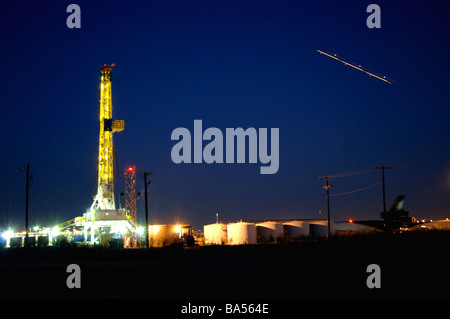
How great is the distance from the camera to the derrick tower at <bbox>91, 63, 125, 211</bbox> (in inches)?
2450

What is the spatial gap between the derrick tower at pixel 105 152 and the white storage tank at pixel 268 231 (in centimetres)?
1916

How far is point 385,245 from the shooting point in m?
36.4

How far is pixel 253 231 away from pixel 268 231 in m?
2.59

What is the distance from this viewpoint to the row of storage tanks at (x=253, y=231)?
5672 cm

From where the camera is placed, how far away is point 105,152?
206 ft

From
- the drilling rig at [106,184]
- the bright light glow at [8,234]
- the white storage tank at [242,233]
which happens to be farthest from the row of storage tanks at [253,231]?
the bright light glow at [8,234]

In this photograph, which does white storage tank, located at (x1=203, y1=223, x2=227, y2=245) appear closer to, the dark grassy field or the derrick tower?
the derrick tower

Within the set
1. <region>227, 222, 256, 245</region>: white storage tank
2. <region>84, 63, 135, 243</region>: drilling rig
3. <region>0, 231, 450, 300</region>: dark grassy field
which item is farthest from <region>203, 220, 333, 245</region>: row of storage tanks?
<region>0, 231, 450, 300</region>: dark grassy field

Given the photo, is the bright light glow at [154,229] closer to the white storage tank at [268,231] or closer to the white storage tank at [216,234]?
the white storage tank at [216,234]

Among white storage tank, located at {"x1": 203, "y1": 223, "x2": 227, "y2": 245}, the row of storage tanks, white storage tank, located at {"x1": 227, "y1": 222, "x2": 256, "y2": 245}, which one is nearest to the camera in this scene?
white storage tank, located at {"x1": 227, "y1": 222, "x2": 256, "y2": 245}

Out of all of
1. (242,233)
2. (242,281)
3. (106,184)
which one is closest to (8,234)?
(106,184)

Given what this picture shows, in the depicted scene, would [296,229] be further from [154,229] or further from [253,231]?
[154,229]
